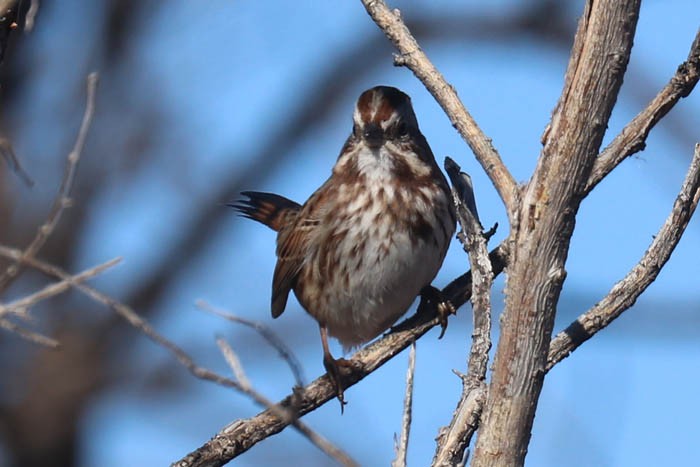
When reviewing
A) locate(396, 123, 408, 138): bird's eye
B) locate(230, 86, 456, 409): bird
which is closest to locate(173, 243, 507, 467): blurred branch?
locate(230, 86, 456, 409): bird

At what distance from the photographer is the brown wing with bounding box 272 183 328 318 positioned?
4.83m

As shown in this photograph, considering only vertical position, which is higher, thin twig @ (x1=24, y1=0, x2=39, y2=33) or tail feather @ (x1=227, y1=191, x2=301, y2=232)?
tail feather @ (x1=227, y1=191, x2=301, y2=232)

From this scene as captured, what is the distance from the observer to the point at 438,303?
4.16m

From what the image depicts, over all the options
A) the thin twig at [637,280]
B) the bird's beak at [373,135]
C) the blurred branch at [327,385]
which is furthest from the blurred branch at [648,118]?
the bird's beak at [373,135]

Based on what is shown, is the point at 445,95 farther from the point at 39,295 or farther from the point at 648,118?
the point at 39,295

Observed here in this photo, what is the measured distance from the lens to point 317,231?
4.80 m

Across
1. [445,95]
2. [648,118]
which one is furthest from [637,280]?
[445,95]

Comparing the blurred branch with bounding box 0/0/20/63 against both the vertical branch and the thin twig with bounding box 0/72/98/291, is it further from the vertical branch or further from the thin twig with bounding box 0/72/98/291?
the vertical branch

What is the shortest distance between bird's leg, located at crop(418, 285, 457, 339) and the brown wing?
58cm

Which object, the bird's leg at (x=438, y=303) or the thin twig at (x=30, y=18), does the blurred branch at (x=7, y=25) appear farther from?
the bird's leg at (x=438, y=303)

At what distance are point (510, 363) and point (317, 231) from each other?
7.10 ft

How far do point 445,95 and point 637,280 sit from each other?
70cm

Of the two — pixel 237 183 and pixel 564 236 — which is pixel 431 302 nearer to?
pixel 564 236

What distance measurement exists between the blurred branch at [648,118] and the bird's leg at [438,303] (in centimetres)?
124
